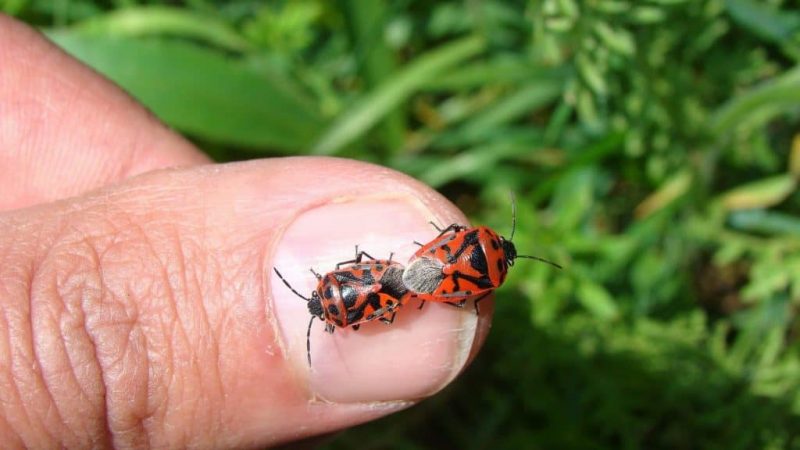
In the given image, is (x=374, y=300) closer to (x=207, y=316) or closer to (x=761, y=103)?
(x=207, y=316)

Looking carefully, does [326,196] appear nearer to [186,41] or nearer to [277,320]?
[277,320]

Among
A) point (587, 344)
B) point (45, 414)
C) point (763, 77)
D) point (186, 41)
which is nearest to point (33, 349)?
point (45, 414)

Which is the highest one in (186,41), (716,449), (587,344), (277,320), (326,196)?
(186,41)

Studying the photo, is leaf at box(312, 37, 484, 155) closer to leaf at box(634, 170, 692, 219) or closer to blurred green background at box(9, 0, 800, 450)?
blurred green background at box(9, 0, 800, 450)


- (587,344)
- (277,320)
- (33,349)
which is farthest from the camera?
(587,344)

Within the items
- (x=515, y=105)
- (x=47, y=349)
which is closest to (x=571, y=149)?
(x=515, y=105)

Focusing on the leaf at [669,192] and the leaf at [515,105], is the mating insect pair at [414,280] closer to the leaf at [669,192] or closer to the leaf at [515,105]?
the leaf at [669,192]

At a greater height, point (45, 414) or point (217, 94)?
point (217, 94)
